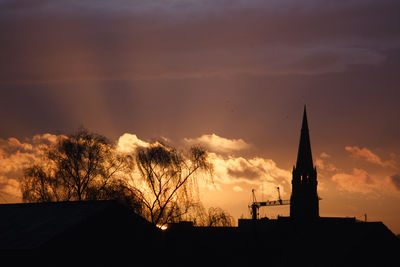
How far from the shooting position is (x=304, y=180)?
18912 centimetres

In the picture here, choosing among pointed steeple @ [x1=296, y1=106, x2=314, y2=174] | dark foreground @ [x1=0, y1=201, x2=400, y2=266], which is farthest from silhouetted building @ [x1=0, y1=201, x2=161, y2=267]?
pointed steeple @ [x1=296, y1=106, x2=314, y2=174]

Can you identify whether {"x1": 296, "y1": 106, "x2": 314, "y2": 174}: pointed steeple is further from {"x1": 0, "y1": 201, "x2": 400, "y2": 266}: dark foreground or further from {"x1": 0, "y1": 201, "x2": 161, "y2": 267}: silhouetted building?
{"x1": 0, "y1": 201, "x2": 161, "y2": 267}: silhouetted building

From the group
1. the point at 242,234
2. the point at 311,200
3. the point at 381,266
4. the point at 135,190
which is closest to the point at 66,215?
the point at 135,190

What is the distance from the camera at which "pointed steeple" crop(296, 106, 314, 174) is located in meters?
188

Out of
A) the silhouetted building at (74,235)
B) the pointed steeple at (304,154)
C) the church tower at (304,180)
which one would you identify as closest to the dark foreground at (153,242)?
the silhouetted building at (74,235)

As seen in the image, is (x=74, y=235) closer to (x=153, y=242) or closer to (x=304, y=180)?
(x=153, y=242)

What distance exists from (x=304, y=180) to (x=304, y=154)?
8.98 meters

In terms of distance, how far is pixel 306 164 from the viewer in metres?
190

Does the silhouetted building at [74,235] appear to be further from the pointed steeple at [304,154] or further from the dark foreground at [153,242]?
the pointed steeple at [304,154]

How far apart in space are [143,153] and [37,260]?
993 inches

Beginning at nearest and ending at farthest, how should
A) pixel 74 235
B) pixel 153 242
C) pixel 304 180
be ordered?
1. pixel 74 235
2. pixel 153 242
3. pixel 304 180

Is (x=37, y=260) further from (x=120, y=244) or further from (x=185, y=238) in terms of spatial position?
(x=185, y=238)

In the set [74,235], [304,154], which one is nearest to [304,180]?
[304,154]

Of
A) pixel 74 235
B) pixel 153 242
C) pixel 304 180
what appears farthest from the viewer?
pixel 304 180
